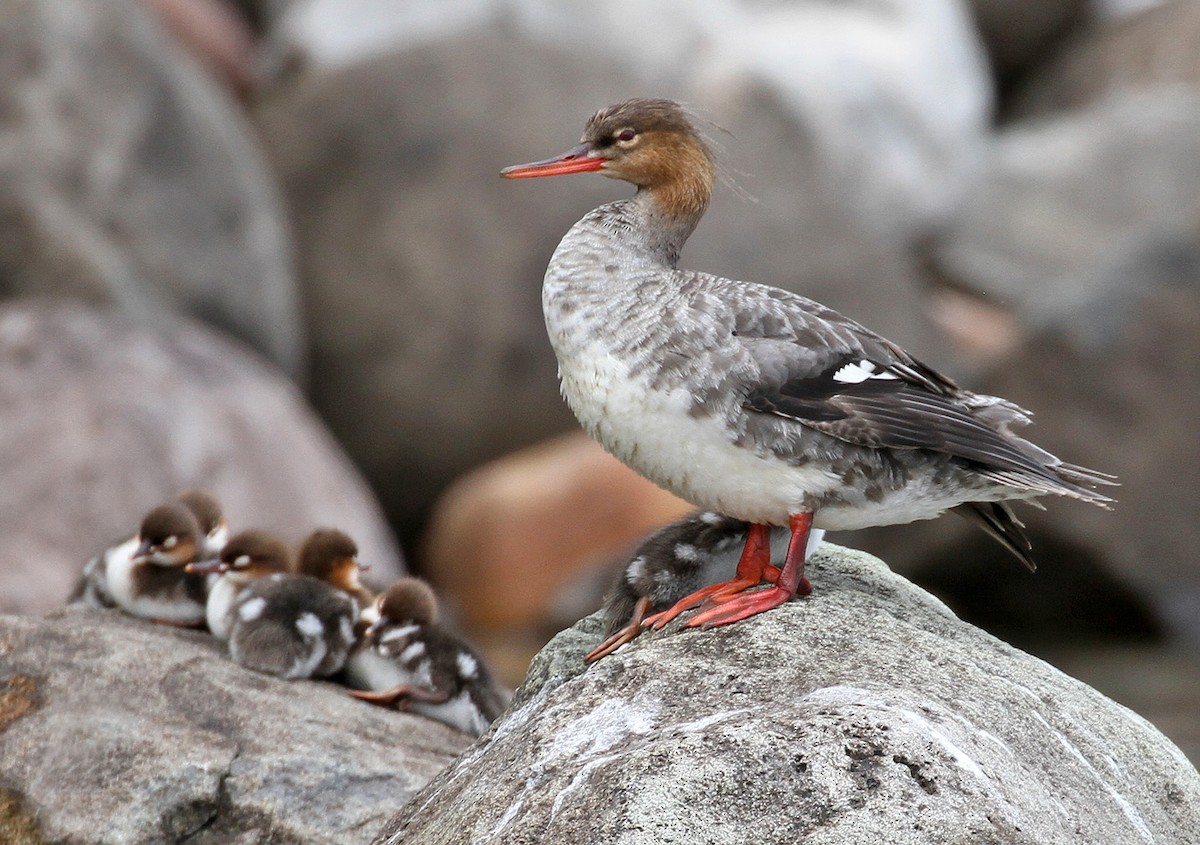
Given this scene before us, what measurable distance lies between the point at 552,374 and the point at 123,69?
3.87 metres

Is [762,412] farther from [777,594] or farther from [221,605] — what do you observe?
[221,605]

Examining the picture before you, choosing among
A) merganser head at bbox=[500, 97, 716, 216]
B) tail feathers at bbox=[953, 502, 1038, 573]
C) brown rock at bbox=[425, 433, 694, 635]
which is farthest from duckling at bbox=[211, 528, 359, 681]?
brown rock at bbox=[425, 433, 694, 635]

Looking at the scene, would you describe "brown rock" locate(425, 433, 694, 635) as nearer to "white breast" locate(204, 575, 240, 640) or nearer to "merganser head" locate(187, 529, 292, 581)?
"merganser head" locate(187, 529, 292, 581)

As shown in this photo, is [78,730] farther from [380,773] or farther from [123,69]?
[123,69]

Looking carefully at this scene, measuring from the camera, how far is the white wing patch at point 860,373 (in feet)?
14.6

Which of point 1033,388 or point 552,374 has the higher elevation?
point 1033,388

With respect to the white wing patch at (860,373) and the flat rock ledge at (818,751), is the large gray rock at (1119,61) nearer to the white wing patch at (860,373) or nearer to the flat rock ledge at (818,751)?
the white wing patch at (860,373)

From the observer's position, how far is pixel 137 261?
1052 cm

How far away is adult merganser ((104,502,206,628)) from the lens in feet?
18.5

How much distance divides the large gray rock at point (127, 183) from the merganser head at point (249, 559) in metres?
4.73

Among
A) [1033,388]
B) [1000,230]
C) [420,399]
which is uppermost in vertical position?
[1000,230]

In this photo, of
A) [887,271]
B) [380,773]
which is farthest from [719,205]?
[380,773]

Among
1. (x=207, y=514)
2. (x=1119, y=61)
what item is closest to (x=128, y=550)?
(x=207, y=514)

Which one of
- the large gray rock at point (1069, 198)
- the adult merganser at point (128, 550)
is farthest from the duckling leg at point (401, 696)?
the large gray rock at point (1069, 198)
